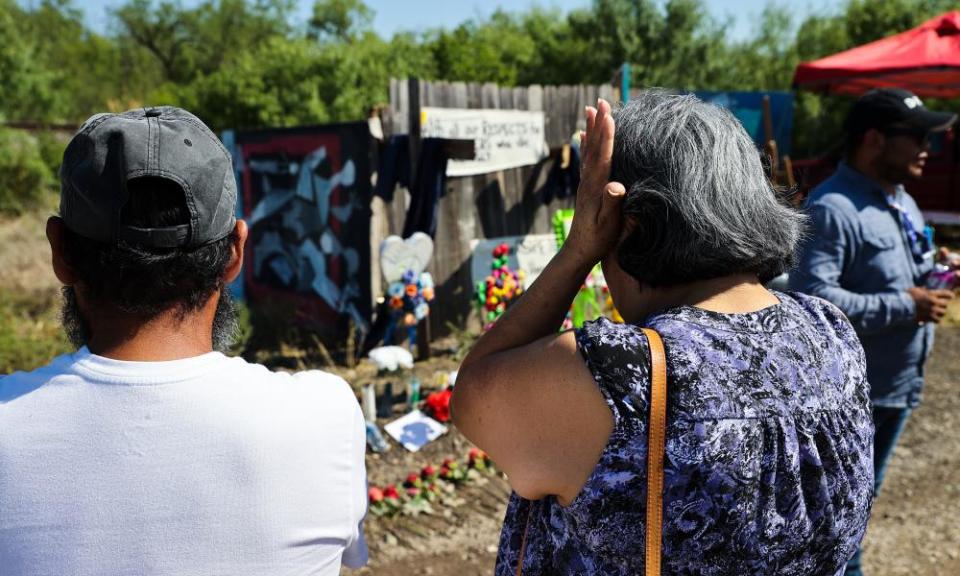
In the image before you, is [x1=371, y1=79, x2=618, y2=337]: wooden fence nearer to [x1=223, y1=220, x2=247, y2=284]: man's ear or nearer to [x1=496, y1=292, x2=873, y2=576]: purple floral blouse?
[x1=223, y1=220, x2=247, y2=284]: man's ear

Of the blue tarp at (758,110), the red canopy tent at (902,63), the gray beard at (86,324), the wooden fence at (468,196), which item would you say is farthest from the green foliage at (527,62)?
the gray beard at (86,324)

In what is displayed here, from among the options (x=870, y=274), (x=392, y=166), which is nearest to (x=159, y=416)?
(x=870, y=274)

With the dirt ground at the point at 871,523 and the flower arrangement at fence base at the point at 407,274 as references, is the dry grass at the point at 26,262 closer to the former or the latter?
the flower arrangement at fence base at the point at 407,274

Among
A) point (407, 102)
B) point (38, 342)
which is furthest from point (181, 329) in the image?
point (38, 342)

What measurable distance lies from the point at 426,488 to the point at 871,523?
2.34 metres

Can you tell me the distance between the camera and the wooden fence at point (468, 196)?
6449 mm

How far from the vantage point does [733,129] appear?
146cm

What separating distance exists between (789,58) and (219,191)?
23.7 metres

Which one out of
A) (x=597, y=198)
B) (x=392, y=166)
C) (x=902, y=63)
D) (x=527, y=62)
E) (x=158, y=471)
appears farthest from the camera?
(x=527, y=62)

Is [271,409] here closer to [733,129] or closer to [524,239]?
[733,129]

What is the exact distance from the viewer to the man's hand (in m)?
2.74

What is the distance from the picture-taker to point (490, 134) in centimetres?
698

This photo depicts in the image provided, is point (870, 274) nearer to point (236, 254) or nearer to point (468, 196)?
point (236, 254)

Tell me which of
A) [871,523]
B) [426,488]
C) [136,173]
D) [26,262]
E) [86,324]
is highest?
[136,173]
